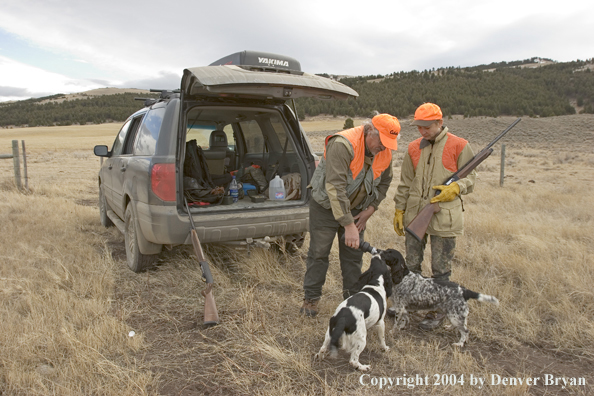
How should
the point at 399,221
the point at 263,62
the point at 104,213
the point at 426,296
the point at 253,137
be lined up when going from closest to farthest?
1. the point at 426,296
2. the point at 399,221
3. the point at 263,62
4. the point at 253,137
5. the point at 104,213

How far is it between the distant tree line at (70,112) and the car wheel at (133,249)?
241 feet

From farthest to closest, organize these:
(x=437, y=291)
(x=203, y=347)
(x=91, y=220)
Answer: (x=91, y=220), (x=437, y=291), (x=203, y=347)

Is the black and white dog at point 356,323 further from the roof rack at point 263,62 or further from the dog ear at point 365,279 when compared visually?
the roof rack at point 263,62

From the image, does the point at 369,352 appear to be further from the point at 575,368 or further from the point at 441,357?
the point at 575,368

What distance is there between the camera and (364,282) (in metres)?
3.25

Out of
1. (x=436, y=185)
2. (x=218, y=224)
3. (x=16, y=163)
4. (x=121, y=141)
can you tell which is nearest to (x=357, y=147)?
(x=436, y=185)

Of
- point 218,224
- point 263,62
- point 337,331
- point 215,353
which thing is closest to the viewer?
point 337,331

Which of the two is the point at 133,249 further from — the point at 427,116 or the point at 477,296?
the point at 477,296

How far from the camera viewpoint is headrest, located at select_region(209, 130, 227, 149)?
571 centimetres

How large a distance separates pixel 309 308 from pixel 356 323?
879 mm

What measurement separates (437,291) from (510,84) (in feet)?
249

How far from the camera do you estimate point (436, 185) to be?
132 inches

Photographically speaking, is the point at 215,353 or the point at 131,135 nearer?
the point at 215,353

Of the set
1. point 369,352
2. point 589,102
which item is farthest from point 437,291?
point 589,102
